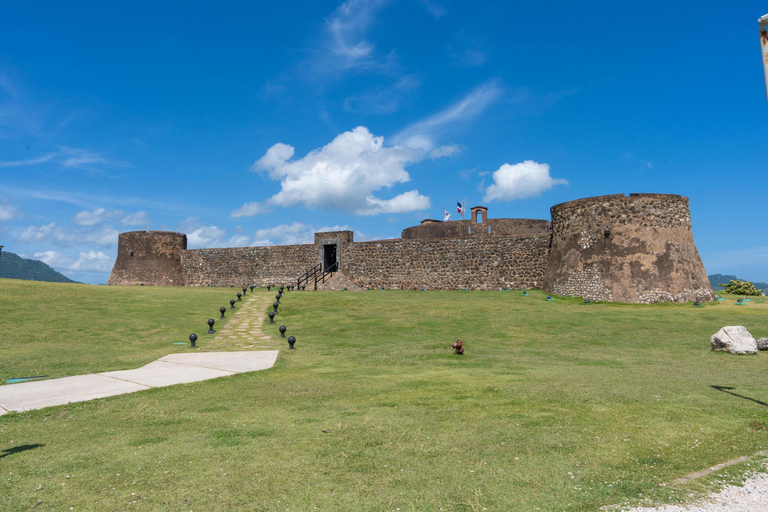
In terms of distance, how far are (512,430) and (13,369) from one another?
343 inches

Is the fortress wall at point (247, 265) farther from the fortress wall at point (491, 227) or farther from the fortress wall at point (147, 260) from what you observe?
the fortress wall at point (491, 227)

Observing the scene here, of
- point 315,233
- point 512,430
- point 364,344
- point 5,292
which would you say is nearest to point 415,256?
point 315,233

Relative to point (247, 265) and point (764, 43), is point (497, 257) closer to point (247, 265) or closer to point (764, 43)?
point (247, 265)

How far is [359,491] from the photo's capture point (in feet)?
10.6

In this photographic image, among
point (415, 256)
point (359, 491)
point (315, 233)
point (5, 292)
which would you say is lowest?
point (359, 491)

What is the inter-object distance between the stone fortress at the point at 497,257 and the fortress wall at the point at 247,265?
8 cm

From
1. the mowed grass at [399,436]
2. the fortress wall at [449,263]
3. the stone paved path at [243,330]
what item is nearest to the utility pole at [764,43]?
the mowed grass at [399,436]

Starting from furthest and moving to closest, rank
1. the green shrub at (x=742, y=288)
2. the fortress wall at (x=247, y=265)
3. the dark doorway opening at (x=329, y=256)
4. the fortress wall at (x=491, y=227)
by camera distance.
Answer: the fortress wall at (x=247, y=265), the fortress wall at (x=491, y=227), the dark doorway opening at (x=329, y=256), the green shrub at (x=742, y=288)

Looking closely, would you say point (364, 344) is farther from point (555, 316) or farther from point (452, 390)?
point (555, 316)

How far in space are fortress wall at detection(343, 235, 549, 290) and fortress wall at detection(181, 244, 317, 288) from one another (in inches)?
164

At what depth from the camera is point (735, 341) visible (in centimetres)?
989

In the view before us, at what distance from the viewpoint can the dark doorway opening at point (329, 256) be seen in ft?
105

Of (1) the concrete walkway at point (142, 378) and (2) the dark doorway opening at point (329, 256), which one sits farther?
(2) the dark doorway opening at point (329, 256)

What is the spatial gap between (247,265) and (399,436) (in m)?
31.8
